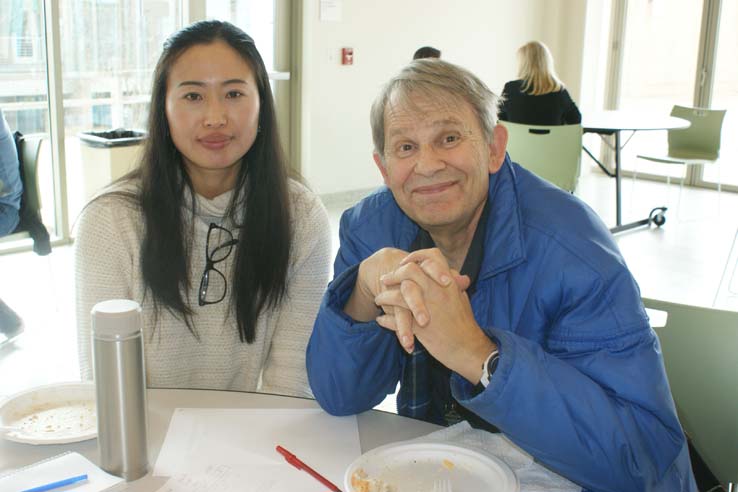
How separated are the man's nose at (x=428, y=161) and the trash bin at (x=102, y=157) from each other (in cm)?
367

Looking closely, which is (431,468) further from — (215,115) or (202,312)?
(215,115)

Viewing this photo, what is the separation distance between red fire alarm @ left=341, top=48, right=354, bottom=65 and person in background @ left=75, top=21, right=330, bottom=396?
451 centimetres

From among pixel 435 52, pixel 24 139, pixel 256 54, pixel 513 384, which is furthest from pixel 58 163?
pixel 513 384

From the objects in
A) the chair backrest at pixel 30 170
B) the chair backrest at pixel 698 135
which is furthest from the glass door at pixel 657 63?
the chair backrest at pixel 30 170

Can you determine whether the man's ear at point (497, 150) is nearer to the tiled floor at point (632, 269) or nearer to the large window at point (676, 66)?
the tiled floor at point (632, 269)

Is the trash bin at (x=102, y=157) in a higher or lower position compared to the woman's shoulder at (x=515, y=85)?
lower

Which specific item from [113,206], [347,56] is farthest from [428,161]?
[347,56]

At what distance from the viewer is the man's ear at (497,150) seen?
1.46 meters

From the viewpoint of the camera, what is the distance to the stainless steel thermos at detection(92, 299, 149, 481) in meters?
1.03

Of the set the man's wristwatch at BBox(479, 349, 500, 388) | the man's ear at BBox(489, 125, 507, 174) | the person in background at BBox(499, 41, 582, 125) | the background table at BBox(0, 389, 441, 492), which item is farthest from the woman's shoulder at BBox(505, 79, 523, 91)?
the man's wristwatch at BBox(479, 349, 500, 388)

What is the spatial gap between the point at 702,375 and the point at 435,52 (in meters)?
4.13

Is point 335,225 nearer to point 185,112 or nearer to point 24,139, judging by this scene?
point 24,139

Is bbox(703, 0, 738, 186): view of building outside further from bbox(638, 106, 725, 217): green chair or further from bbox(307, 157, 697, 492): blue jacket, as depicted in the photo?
bbox(307, 157, 697, 492): blue jacket

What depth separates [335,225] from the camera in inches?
226
